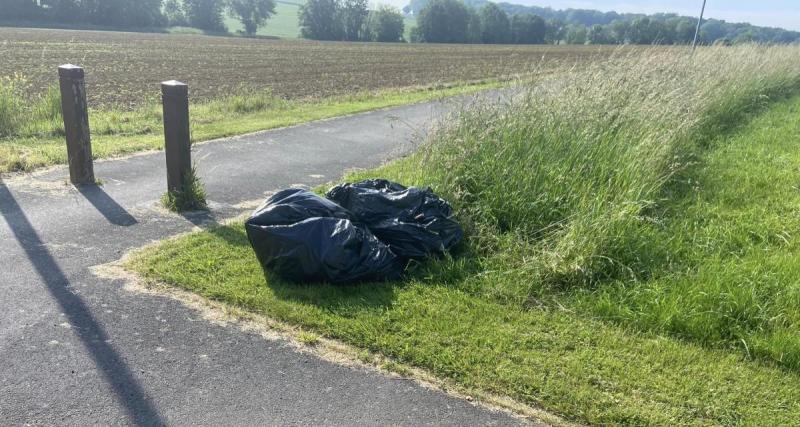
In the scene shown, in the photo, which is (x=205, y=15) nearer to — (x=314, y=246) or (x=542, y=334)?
(x=314, y=246)

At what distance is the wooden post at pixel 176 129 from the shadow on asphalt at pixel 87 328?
4.31 ft

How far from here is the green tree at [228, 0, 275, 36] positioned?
96375 millimetres

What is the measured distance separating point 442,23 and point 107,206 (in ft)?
301

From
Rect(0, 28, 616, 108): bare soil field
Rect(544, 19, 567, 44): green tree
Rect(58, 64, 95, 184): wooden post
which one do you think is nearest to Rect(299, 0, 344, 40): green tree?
Rect(544, 19, 567, 44): green tree

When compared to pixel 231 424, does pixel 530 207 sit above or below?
above

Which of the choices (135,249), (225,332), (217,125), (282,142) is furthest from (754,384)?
(217,125)

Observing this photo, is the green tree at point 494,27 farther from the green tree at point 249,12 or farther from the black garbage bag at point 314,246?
the black garbage bag at point 314,246

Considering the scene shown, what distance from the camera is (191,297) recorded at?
4.03 metres

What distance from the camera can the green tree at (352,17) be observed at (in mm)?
90125

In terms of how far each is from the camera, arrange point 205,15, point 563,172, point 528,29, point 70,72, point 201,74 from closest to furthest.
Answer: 1. point 563,172
2. point 70,72
3. point 201,74
4. point 205,15
5. point 528,29

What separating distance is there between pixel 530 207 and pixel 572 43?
81.9m

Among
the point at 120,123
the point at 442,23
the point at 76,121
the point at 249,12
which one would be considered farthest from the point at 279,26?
the point at 76,121

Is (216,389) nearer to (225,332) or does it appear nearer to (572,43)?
(225,332)

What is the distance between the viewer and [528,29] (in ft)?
309
